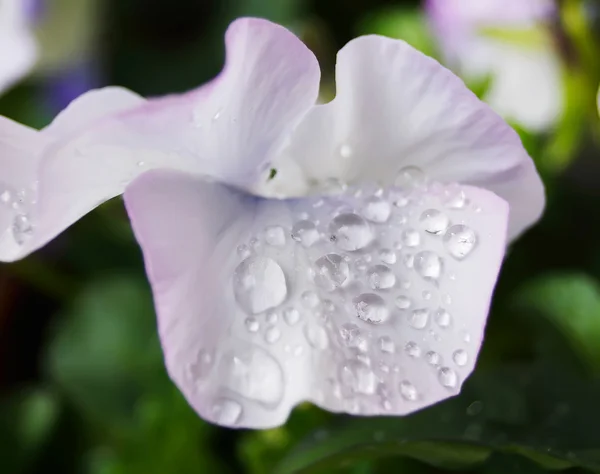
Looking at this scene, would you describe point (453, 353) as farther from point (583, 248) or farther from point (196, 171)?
point (583, 248)

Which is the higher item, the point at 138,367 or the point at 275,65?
the point at 275,65

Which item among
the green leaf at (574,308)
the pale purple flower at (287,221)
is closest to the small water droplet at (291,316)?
the pale purple flower at (287,221)

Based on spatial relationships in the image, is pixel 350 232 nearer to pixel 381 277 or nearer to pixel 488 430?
pixel 381 277

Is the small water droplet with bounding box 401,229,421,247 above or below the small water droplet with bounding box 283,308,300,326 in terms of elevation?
above

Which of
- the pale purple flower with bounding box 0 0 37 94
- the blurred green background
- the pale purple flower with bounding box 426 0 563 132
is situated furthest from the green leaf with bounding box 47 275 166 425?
the pale purple flower with bounding box 426 0 563 132

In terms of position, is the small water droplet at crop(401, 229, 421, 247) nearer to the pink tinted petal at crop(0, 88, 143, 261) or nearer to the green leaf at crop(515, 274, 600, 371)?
the pink tinted petal at crop(0, 88, 143, 261)

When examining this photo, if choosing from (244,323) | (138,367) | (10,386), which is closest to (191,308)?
(244,323)
